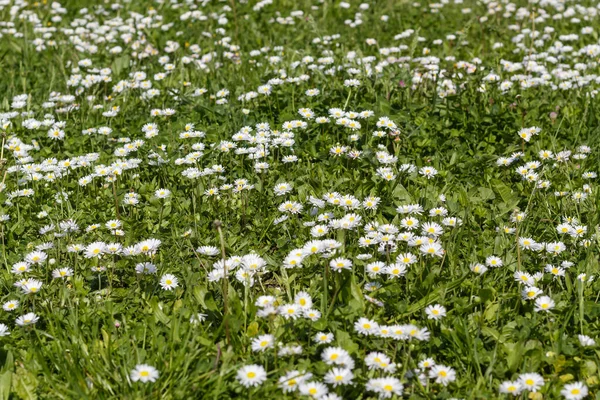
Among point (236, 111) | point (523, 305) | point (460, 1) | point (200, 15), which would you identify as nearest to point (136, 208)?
point (236, 111)

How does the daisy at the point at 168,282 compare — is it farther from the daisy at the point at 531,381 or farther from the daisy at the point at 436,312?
the daisy at the point at 531,381

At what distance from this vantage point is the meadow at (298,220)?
2588mm

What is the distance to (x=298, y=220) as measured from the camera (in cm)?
351

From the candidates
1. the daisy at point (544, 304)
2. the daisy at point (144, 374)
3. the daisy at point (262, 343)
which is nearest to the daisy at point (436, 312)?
the daisy at point (544, 304)

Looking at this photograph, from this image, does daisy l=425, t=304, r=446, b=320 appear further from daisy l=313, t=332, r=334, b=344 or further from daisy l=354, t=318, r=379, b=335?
daisy l=313, t=332, r=334, b=344

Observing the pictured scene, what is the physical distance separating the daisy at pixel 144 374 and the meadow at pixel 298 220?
1 cm

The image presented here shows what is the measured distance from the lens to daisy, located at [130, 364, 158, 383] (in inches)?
95.8

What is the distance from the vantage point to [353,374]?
8.22ft

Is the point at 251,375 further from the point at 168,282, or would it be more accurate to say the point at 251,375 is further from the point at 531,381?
the point at 531,381

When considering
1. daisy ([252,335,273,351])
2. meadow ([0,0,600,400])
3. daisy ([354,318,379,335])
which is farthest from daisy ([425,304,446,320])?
daisy ([252,335,273,351])

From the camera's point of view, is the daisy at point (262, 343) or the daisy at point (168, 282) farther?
the daisy at point (168, 282)

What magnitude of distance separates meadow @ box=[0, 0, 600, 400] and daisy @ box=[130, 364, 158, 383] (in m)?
0.01

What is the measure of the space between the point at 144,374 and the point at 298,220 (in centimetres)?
130

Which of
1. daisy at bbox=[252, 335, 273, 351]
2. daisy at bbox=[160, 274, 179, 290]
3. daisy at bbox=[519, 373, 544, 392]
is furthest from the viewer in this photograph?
daisy at bbox=[160, 274, 179, 290]
